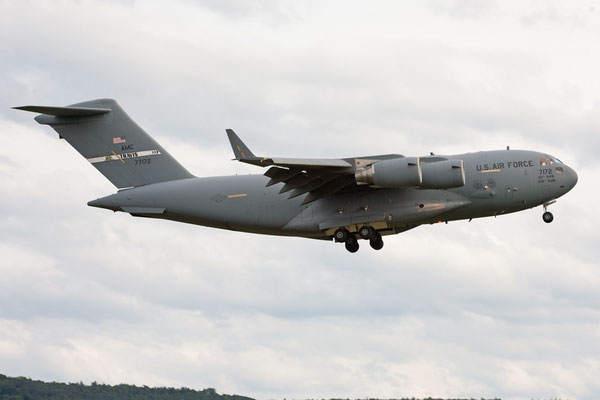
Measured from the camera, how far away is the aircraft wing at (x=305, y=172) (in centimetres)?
2981

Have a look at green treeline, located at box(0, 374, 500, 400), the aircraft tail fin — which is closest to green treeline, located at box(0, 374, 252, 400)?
green treeline, located at box(0, 374, 500, 400)

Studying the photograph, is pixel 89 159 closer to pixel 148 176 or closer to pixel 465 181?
pixel 148 176

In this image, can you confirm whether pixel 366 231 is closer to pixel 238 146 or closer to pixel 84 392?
pixel 238 146

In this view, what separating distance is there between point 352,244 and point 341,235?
1.82ft

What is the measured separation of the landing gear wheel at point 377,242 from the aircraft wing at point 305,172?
83.2 inches

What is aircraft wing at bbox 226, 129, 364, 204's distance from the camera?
29812mm

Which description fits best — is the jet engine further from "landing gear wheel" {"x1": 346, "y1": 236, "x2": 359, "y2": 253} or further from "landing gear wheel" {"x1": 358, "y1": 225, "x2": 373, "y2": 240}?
"landing gear wheel" {"x1": 346, "y1": 236, "x2": 359, "y2": 253}

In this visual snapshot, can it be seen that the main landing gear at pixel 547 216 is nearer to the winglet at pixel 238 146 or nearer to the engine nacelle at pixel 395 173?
the engine nacelle at pixel 395 173

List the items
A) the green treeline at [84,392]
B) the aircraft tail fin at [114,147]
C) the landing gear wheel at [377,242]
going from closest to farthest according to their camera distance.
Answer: the landing gear wheel at [377,242] < the aircraft tail fin at [114,147] < the green treeline at [84,392]

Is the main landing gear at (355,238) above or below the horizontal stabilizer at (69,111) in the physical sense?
below

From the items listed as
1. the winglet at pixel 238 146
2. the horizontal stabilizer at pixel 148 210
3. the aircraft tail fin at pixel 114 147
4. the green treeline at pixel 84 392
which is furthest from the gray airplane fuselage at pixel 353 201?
the green treeline at pixel 84 392

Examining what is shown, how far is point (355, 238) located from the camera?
1329 inches

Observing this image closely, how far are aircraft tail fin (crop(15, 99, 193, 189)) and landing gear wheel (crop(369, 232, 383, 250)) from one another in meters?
6.44

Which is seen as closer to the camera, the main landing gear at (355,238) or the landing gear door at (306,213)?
the main landing gear at (355,238)
